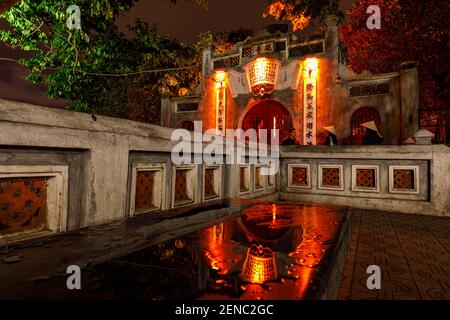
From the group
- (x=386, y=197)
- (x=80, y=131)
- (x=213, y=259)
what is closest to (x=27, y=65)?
(x=80, y=131)

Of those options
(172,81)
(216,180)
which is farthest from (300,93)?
(172,81)

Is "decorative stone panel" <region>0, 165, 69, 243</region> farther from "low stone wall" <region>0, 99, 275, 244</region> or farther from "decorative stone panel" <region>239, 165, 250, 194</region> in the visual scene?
"decorative stone panel" <region>239, 165, 250, 194</region>

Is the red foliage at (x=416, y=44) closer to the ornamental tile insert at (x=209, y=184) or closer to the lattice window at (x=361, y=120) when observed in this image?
the lattice window at (x=361, y=120)

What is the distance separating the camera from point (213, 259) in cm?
178

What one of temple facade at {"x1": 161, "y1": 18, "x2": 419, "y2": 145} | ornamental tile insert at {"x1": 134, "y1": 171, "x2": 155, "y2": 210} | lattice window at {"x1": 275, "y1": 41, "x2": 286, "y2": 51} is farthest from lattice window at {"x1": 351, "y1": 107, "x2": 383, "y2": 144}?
ornamental tile insert at {"x1": 134, "y1": 171, "x2": 155, "y2": 210}

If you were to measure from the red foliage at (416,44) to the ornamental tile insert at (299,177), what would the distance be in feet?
37.1

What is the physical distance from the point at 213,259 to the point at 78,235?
124 centimetres

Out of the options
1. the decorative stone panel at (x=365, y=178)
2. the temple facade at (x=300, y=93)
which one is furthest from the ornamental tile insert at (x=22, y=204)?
the temple facade at (x=300, y=93)

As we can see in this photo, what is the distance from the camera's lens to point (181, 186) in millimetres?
4094

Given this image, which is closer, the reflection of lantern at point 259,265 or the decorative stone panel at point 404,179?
the reflection of lantern at point 259,265

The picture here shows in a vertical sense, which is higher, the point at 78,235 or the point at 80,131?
the point at 80,131

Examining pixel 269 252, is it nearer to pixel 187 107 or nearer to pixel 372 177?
pixel 372 177

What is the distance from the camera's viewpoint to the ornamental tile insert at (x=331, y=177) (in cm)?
702
